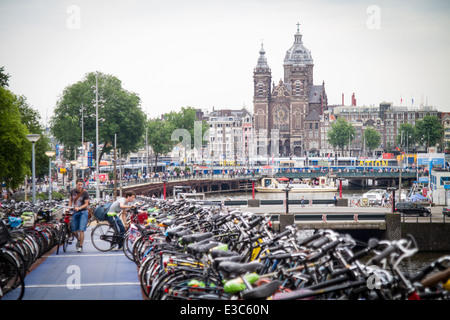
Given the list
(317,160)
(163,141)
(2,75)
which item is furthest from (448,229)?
(317,160)

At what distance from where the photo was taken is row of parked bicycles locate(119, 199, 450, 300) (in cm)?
560

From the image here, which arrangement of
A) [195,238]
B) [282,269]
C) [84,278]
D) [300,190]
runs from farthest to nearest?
[300,190], [84,278], [195,238], [282,269]

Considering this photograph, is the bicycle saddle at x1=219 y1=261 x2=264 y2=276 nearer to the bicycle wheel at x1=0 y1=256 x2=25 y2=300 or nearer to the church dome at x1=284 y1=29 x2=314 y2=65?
the bicycle wheel at x1=0 y1=256 x2=25 y2=300

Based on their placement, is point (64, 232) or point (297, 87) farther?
point (297, 87)

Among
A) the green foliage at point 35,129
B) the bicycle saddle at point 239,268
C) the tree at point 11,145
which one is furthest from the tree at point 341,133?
the bicycle saddle at point 239,268

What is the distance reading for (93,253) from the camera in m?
13.0

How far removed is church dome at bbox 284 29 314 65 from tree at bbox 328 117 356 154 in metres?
23.3

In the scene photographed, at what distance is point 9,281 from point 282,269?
408 cm

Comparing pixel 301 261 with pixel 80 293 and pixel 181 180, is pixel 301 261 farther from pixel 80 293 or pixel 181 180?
pixel 181 180

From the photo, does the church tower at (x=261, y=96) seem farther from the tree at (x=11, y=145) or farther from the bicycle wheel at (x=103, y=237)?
the bicycle wheel at (x=103, y=237)

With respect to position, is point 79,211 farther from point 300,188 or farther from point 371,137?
point 371,137

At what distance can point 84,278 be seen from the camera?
1016 cm

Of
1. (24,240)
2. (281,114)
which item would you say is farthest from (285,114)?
(24,240)
